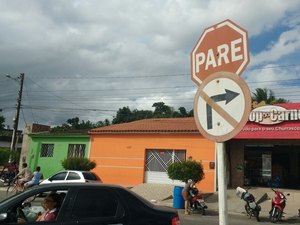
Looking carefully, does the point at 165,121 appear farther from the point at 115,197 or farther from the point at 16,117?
the point at 115,197

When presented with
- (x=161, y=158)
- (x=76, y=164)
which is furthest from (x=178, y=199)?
(x=76, y=164)

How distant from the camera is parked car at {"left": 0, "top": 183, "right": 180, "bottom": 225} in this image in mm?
4943

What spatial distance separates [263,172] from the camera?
24.5 metres

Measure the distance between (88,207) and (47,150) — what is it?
88.9 ft

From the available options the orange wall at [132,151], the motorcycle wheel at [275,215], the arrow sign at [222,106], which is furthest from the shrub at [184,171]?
the arrow sign at [222,106]

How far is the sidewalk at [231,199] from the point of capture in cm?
1719

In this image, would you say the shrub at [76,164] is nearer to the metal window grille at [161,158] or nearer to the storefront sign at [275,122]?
the metal window grille at [161,158]

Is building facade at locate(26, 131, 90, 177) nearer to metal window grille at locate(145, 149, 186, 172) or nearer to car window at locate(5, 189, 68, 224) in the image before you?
metal window grille at locate(145, 149, 186, 172)

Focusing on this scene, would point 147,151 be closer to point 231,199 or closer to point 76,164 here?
point 76,164

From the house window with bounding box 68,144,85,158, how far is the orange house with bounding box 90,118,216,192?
1.12 m

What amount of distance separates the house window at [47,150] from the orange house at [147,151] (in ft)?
14.2

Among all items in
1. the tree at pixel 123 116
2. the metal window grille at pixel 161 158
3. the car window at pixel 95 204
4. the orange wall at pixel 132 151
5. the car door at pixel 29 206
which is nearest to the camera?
the car door at pixel 29 206

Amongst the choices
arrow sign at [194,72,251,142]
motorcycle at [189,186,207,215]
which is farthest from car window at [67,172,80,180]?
arrow sign at [194,72,251,142]

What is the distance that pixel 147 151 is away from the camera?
26.3 meters
